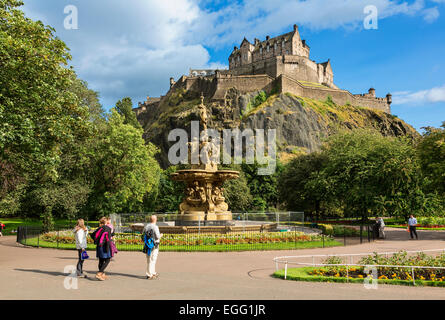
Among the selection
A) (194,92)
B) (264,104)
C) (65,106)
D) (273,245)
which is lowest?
(273,245)

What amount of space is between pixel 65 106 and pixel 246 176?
37.0 m

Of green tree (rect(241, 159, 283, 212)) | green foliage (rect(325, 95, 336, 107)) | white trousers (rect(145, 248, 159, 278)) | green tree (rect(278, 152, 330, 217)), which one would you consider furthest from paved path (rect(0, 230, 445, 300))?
green foliage (rect(325, 95, 336, 107))

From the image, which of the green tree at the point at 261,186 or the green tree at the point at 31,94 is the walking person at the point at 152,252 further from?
the green tree at the point at 261,186

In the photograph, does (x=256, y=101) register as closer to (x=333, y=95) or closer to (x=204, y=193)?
(x=333, y=95)

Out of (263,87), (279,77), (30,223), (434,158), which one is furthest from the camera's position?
(263,87)

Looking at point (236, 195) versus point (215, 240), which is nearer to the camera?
point (215, 240)

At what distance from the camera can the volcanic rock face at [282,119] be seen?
8450 centimetres

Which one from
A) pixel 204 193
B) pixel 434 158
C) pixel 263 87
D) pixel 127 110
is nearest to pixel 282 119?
pixel 263 87

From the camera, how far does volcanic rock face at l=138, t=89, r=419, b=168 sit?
8450 cm

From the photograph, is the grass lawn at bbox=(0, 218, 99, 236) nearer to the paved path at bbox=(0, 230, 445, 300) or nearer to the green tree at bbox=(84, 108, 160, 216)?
the green tree at bbox=(84, 108, 160, 216)

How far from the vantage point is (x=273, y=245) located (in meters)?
17.1

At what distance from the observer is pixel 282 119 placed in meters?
85.8
